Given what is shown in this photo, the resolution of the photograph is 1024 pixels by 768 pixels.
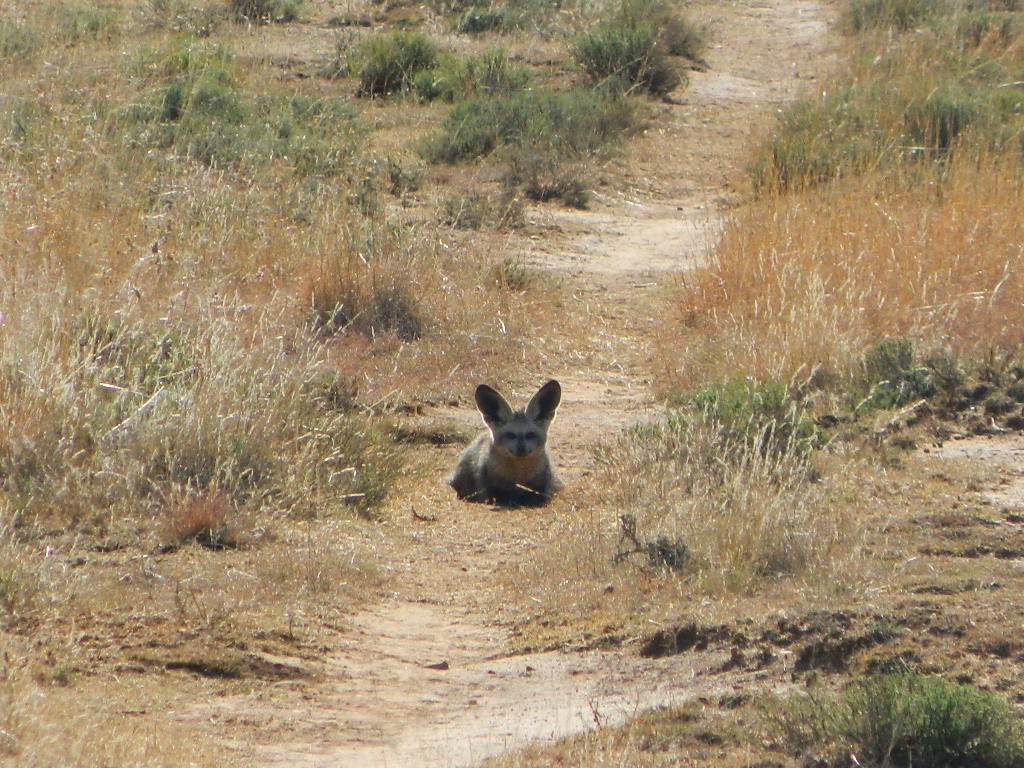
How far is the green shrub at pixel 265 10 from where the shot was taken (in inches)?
870

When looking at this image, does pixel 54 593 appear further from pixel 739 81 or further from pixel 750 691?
pixel 739 81

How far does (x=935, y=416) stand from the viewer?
887cm

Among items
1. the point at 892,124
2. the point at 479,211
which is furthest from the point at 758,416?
the point at 892,124

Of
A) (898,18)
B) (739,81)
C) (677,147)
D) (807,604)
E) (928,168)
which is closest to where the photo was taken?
(807,604)

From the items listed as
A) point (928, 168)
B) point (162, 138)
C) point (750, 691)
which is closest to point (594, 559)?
point (750, 691)

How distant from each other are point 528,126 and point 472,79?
2.44m

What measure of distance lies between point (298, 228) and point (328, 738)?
7.71 m

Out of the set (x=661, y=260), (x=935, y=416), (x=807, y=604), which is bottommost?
(x=661, y=260)

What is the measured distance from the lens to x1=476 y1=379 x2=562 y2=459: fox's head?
9.12 metres

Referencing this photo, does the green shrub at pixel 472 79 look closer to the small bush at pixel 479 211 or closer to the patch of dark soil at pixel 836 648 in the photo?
the small bush at pixel 479 211

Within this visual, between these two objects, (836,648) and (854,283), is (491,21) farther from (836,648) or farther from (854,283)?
(836,648)

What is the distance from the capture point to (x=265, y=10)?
22.4 meters

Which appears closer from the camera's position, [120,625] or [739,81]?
[120,625]

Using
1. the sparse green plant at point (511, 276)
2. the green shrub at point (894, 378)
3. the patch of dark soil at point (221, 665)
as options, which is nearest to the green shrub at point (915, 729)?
the patch of dark soil at point (221, 665)
